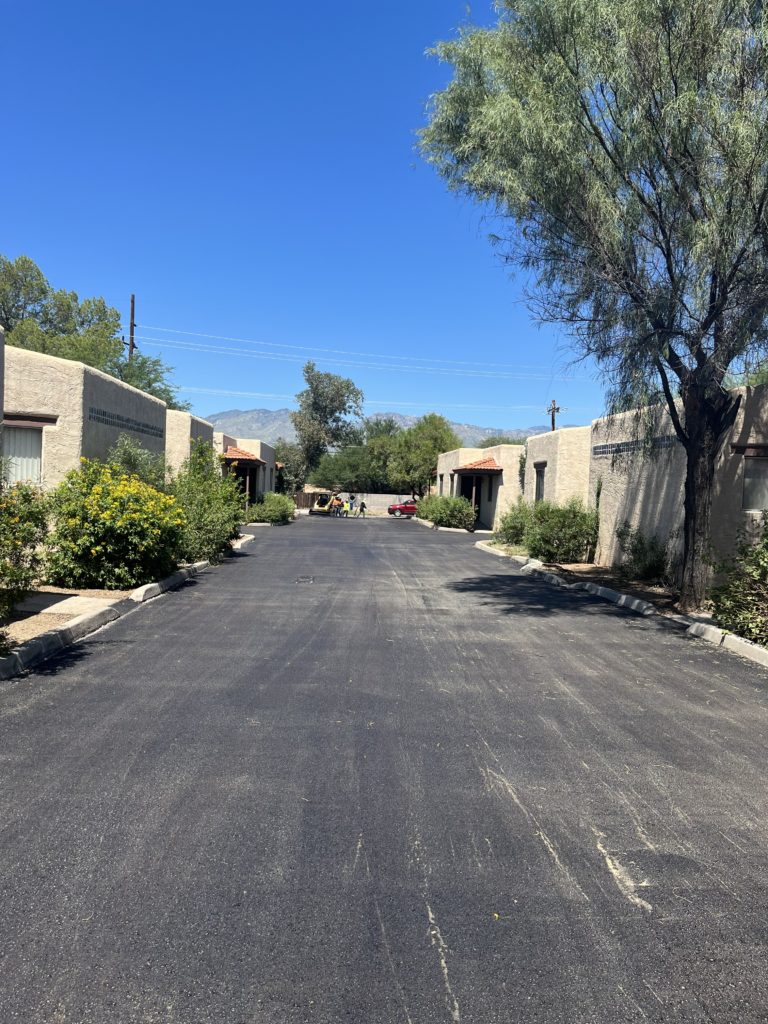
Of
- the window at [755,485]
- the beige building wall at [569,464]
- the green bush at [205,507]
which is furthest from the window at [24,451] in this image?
the beige building wall at [569,464]

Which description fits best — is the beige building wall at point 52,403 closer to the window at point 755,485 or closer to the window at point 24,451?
the window at point 24,451

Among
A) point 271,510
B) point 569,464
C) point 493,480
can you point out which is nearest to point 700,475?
point 569,464

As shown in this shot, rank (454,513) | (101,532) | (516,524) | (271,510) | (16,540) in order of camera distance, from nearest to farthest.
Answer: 1. (16,540)
2. (101,532)
3. (516,524)
4. (271,510)
5. (454,513)

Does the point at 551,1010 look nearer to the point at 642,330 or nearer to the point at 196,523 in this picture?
the point at 642,330

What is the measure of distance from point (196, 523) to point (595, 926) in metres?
15.8

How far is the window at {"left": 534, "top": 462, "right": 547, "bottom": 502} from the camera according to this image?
90.3ft

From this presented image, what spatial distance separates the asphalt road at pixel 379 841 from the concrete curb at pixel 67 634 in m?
0.27

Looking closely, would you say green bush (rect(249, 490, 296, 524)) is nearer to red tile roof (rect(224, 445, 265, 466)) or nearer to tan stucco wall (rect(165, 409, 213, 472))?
red tile roof (rect(224, 445, 265, 466))

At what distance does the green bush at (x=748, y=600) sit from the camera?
10.0 meters

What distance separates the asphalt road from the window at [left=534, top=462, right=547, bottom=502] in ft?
61.7

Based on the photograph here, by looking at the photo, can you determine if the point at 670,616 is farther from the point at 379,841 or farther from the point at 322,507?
the point at 322,507

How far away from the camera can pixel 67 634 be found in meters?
9.23

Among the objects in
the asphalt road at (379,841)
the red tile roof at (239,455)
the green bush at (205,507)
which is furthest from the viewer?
the red tile roof at (239,455)

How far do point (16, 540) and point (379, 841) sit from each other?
5548 mm
